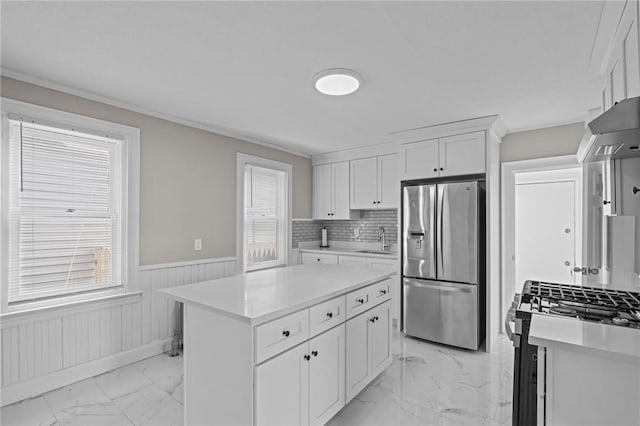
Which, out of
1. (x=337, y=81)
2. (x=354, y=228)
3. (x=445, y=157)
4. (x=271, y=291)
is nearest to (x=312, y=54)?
(x=337, y=81)

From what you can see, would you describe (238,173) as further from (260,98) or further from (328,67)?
(328,67)

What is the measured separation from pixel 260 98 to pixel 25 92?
69.8 inches

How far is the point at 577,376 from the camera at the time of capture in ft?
4.23

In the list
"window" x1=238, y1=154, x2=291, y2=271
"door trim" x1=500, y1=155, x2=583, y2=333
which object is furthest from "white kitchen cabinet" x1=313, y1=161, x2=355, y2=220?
"door trim" x1=500, y1=155, x2=583, y2=333

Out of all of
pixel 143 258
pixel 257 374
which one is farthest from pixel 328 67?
pixel 143 258

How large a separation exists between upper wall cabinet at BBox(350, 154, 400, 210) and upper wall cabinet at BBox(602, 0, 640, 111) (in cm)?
261

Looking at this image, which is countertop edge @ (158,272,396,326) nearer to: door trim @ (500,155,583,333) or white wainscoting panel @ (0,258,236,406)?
white wainscoting panel @ (0,258,236,406)

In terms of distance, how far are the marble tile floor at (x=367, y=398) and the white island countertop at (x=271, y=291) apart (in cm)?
90

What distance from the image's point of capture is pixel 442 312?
11.7 ft

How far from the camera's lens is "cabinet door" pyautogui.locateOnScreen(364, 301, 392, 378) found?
254 cm

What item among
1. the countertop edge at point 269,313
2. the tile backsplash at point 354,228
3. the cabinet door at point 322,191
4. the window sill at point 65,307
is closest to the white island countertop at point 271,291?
the countertop edge at point 269,313

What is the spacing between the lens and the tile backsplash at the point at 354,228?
4980 mm

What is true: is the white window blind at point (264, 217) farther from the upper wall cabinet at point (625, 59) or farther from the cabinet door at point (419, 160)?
the upper wall cabinet at point (625, 59)

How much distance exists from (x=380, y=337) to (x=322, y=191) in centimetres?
305
